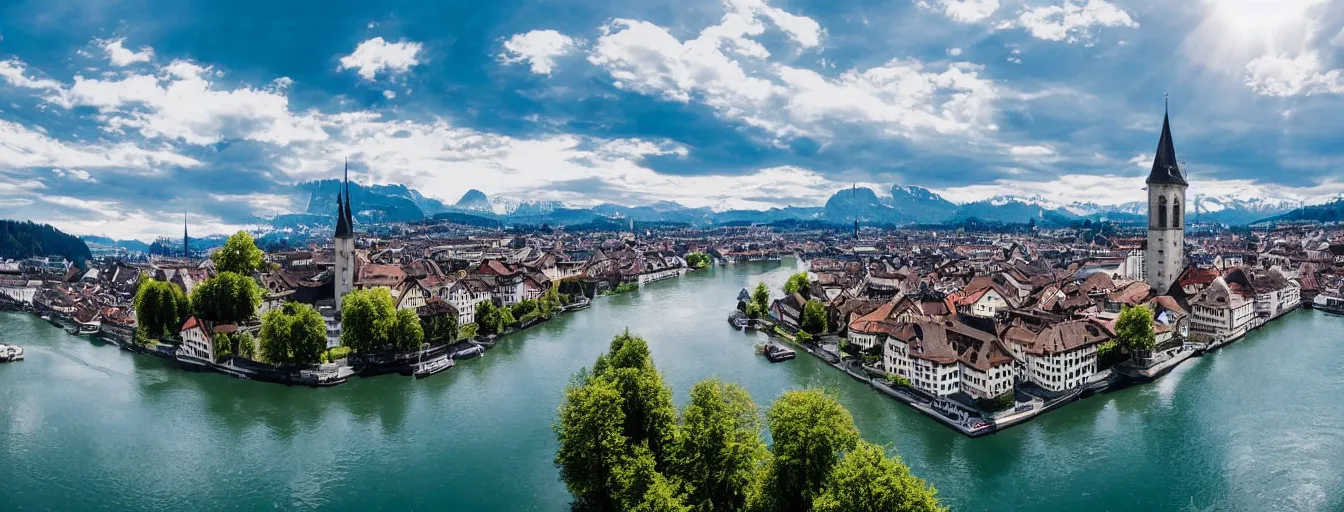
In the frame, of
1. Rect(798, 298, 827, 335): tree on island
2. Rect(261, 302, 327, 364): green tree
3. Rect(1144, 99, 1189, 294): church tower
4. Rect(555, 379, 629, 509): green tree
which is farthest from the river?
Rect(1144, 99, 1189, 294): church tower

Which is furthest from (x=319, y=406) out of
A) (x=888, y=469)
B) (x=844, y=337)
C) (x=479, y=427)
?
(x=844, y=337)

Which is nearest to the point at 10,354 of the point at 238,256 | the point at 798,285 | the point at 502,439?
the point at 238,256

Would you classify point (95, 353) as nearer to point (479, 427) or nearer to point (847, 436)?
point (479, 427)

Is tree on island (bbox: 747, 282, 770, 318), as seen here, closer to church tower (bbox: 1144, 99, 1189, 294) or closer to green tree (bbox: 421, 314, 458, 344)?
green tree (bbox: 421, 314, 458, 344)

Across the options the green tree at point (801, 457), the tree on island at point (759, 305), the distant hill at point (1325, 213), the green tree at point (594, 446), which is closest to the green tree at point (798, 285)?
the tree on island at point (759, 305)

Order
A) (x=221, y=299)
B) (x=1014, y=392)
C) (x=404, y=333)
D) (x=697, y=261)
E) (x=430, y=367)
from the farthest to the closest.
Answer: (x=697, y=261)
(x=221, y=299)
(x=404, y=333)
(x=430, y=367)
(x=1014, y=392)

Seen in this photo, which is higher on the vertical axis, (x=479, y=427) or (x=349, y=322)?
(x=349, y=322)

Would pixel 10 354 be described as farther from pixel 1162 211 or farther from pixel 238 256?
pixel 1162 211

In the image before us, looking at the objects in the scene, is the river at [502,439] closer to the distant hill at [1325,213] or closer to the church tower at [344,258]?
the church tower at [344,258]
